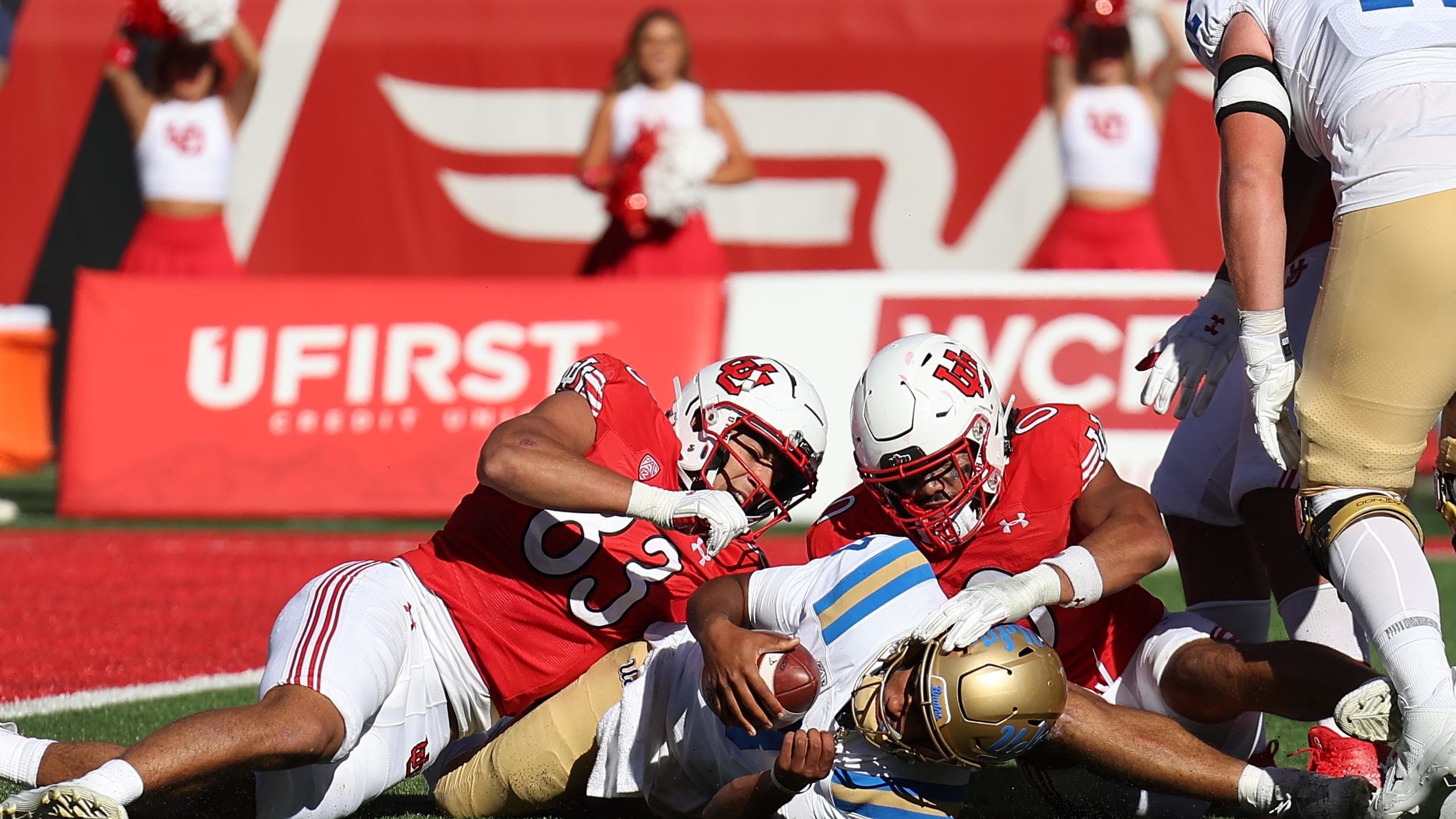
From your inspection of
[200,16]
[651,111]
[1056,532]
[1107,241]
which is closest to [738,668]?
[1056,532]

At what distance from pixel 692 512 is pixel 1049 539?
32.1 inches

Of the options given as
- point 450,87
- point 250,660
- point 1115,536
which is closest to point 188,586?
point 250,660

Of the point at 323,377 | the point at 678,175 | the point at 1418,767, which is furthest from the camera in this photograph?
the point at 678,175

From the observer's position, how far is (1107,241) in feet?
33.6

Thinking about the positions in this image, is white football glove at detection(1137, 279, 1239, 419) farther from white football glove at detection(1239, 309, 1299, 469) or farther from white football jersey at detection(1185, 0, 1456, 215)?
white football jersey at detection(1185, 0, 1456, 215)

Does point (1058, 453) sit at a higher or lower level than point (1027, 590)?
higher

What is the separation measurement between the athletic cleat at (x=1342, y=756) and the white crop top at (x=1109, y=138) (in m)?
6.81

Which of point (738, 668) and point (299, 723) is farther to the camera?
point (299, 723)

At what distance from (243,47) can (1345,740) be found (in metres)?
8.60

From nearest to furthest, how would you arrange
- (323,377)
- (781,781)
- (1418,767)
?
(1418,767), (781,781), (323,377)

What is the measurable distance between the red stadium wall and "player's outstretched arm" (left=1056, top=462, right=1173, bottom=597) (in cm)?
804

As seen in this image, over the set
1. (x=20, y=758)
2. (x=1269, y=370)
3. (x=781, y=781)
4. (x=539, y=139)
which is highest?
(x=1269, y=370)

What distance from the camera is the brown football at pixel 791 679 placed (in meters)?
3.24

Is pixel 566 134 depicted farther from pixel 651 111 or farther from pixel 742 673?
pixel 742 673
